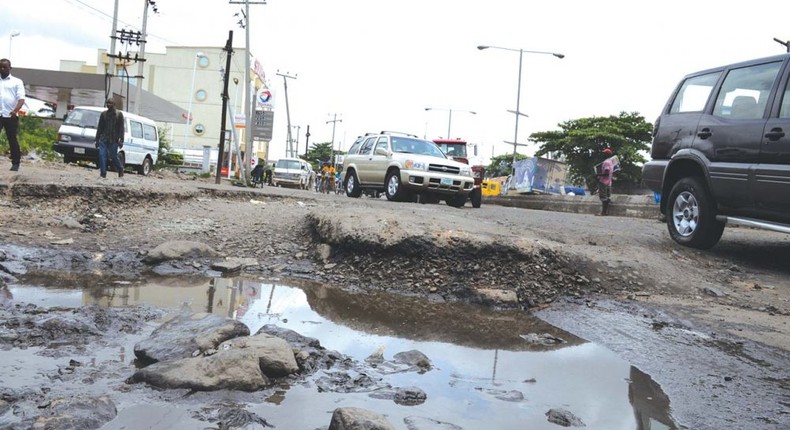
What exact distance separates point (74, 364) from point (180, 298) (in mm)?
1752

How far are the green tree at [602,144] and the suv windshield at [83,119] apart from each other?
2982 cm

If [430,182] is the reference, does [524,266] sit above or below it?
below

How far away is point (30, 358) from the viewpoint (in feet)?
9.46

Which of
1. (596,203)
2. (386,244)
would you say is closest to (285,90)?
(596,203)

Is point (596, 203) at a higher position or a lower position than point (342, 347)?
higher

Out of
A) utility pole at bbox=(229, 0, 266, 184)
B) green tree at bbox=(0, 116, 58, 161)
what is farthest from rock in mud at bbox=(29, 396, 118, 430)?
utility pole at bbox=(229, 0, 266, 184)

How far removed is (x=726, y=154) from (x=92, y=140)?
49.4 ft

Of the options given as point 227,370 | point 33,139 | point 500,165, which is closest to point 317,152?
point 500,165

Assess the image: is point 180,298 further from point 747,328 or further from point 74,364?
point 747,328

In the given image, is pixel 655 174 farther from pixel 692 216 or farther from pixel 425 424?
pixel 425 424

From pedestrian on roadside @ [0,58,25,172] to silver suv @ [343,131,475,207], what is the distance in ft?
20.9

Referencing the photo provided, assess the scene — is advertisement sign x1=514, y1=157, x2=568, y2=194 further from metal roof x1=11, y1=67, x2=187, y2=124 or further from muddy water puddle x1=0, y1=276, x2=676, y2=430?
muddy water puddle x1=0, y1=276, x2=676, y2=430

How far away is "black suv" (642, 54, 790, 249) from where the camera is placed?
5.38 m

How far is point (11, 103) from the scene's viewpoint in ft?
28.1
